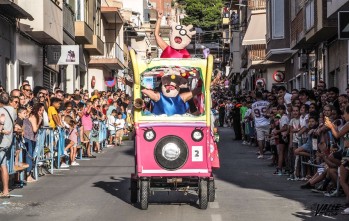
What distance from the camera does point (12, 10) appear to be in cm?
2811

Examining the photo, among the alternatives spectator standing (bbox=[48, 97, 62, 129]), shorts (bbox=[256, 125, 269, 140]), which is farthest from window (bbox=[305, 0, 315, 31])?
spectator standing (bbox=[48, 97, 62, 129])

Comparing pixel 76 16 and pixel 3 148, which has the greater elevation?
pixel 76 16

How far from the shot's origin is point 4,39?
96.8 ft

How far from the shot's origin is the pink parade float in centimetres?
1436

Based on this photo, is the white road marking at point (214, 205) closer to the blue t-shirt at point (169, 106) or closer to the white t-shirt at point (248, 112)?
the blue t-shirt at point (169, 106)

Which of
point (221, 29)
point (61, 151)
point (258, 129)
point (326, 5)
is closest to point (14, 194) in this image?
point (61, 151)

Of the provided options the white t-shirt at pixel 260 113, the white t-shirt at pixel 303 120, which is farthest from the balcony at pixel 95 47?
the white t-shirt at pixel 303 120

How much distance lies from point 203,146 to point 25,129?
5.90 metres

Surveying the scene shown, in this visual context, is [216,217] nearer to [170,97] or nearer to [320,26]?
[170,97]

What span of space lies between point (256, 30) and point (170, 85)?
41.0m

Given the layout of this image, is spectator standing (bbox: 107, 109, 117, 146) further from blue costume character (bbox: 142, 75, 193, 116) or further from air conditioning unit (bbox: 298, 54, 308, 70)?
blue costume character (bbox: 142, 75, 193, 116)

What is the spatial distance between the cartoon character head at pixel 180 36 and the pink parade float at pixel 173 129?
3.62ft

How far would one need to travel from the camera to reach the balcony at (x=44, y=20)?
32.4 m

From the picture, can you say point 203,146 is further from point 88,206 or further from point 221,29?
point 221,29
